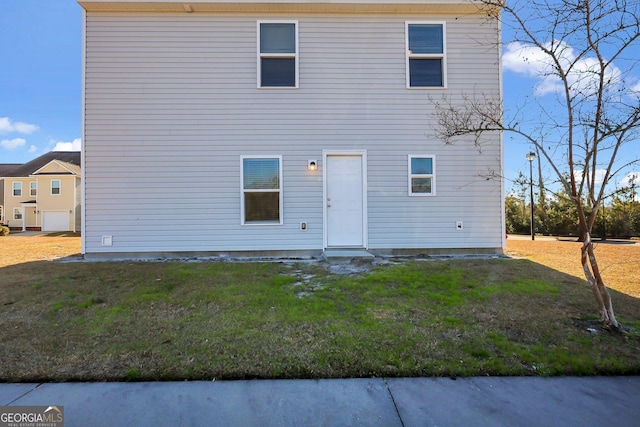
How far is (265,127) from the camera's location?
258 inches

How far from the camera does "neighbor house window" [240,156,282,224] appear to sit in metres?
6.55

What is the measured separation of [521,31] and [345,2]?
4.33 meters

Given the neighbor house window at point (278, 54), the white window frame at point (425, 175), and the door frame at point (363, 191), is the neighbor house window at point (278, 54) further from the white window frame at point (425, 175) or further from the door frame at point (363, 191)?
the white window frame at point (425, 175)

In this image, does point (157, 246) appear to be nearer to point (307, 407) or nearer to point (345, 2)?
point (307, 407)

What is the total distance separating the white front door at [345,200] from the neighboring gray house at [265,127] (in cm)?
2

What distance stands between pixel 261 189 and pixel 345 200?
191cm

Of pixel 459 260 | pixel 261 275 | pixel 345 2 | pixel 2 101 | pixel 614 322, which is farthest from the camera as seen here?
pixel 2 101

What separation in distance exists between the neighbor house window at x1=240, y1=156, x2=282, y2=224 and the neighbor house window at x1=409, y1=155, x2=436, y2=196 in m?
2.99

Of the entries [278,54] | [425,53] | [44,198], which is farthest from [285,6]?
[44,198]

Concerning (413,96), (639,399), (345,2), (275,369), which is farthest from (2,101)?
(639,399)

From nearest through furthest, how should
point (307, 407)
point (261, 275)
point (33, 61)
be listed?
point (307, 407), point (261, 275), point (33, 61)

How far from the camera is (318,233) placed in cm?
662

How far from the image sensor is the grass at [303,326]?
7.77ft

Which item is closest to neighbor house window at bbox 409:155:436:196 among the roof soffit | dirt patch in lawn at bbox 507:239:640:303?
dirt patch in lawn at bbox 507:239:640:303
